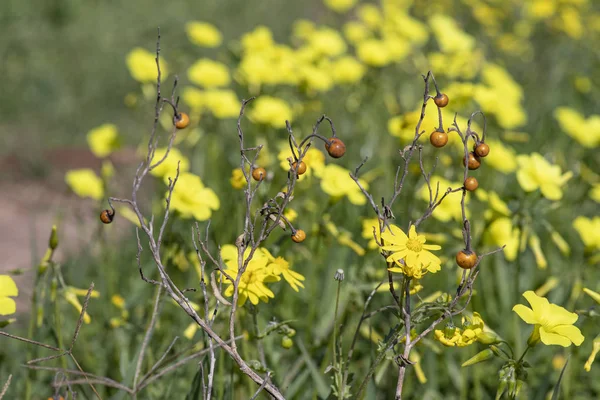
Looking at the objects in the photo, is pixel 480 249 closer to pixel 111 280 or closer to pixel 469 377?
pixel 469 377

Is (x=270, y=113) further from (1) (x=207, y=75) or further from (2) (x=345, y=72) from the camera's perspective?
(2) (x=345, y=72)

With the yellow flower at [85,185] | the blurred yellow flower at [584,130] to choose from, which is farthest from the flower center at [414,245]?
the blurred yellow flower at [584,130]

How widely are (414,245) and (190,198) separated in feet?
2.94

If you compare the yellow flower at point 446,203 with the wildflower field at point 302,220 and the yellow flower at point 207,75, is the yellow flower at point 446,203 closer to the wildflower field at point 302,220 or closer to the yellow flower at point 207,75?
the wildflower field at point 302,220

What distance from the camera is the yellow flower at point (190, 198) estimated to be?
6.81 ft

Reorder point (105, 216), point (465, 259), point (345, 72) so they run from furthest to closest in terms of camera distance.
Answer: point (345, 72), point (105, 216), point (465, 259)

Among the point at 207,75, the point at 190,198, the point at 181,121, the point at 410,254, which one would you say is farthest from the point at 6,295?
the point at 207,75

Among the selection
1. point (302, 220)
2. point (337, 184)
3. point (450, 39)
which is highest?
point (337, 184)

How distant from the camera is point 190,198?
6.92 ft

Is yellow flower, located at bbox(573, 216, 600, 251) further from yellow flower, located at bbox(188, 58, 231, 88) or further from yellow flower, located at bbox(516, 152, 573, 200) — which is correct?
yellow flower, located at bbox(188, 58, 231, 88)

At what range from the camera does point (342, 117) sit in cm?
475

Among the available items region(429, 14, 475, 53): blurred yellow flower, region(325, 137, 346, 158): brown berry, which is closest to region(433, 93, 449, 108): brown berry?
region(325, 137, 346, 158): brown berry

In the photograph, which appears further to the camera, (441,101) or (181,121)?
(181,121)

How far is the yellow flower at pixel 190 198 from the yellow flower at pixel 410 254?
2.63 feet
